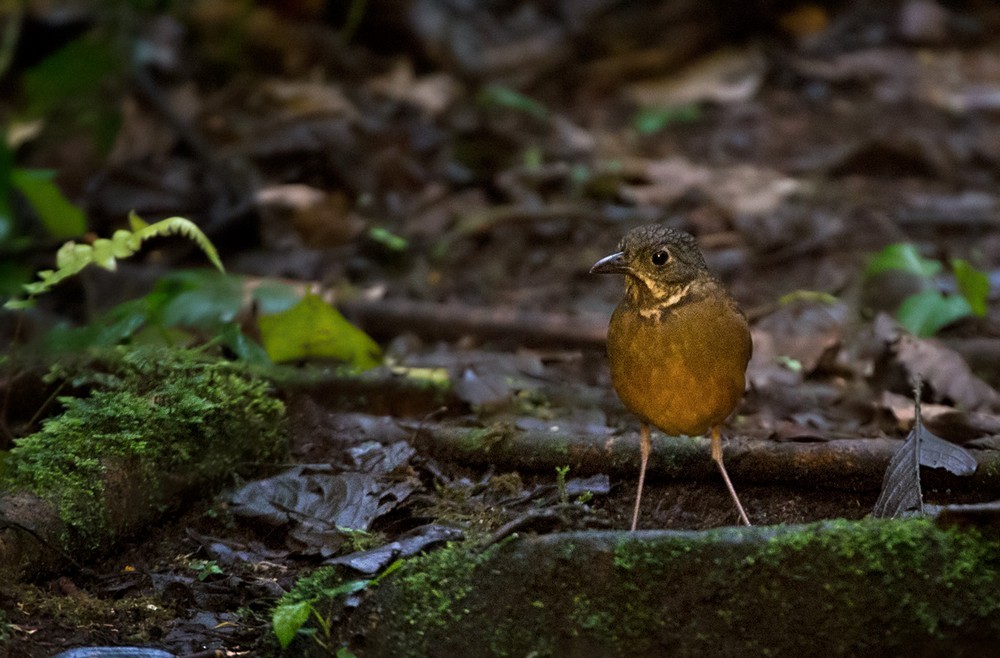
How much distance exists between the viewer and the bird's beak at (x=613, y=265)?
147 inches

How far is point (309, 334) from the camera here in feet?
16.3

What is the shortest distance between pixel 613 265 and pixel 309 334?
175 centimetres

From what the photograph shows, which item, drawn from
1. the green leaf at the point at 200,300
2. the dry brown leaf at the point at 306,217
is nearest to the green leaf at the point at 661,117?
the dry brown leaf at the point at 306,217

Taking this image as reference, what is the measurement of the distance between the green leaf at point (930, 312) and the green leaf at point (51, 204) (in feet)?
14.8

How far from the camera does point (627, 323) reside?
3.76 metres

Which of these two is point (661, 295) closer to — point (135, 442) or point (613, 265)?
point (613, 265)

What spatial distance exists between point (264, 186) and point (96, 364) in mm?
3979

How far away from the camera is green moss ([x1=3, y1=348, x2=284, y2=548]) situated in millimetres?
3586

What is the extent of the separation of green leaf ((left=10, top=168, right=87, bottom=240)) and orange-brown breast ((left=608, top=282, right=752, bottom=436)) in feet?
12.1

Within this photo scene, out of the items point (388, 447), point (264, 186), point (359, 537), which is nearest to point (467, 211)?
point (264, 186)

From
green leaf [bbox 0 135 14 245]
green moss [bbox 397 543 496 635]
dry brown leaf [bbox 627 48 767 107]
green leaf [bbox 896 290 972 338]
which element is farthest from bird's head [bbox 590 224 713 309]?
dry brown leaf [bbox 627 48 767 107]

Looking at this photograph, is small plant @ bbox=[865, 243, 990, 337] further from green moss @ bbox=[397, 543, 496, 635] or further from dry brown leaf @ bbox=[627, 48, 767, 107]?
dry brown leaf @ bbox=[627, 48, 767, 107]

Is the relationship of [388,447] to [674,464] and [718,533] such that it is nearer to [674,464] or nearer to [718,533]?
[674,464]

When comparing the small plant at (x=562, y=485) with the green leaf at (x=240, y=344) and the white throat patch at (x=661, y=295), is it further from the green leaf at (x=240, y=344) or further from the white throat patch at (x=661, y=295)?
the green leaf at (x=240, y=344)
